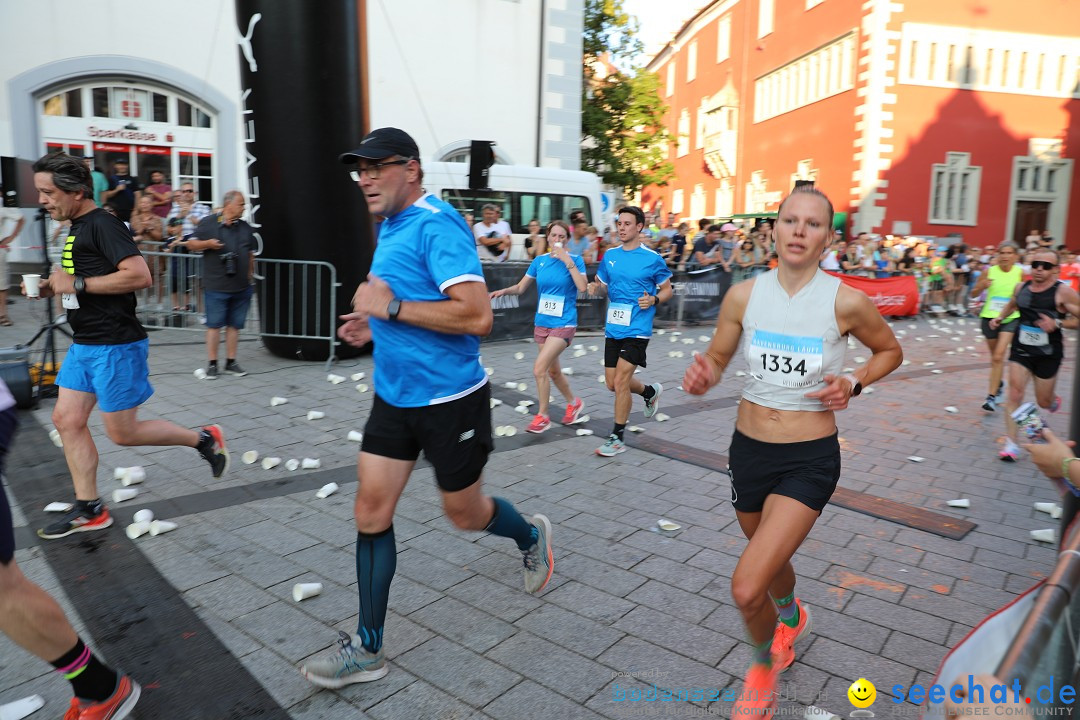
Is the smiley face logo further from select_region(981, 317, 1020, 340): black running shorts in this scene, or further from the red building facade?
the red building facade

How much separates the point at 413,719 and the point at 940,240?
2927cm

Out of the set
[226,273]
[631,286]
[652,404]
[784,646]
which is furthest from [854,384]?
[226,273]

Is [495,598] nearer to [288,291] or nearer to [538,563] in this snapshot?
[538,563]

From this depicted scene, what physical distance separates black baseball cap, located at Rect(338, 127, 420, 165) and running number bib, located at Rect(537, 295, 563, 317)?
3.98 meters

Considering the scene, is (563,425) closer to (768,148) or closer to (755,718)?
(755,718)

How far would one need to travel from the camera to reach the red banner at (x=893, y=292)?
17188 millimetres

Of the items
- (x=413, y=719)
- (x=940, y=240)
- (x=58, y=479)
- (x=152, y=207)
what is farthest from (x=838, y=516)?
(x=940, y=240)

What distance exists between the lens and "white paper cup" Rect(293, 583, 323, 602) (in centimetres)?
345

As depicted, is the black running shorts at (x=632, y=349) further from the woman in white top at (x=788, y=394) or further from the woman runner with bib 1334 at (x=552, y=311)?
the woman in white top at (x=788, y=394)

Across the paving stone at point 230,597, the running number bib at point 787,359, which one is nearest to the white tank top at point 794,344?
the running number bib at point 787,359

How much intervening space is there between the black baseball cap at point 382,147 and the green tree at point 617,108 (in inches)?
985

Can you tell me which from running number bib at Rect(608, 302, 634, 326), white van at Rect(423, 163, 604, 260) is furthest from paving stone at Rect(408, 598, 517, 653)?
white van at Rect(423, 163, 604, 260)

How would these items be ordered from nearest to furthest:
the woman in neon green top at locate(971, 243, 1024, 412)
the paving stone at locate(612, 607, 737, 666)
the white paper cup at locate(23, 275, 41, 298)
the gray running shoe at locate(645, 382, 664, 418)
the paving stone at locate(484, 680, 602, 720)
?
the paving stone at locate(484, 680, 602, 720) < the paving stone at locate(612, 607, 737, 666) < the white paper cup at locate(23, 275, 41, 298) < the gray running shoe at locate(645, 382, 664, 418) < the woman in neon green top at locate(971, 243, 1024, 412)

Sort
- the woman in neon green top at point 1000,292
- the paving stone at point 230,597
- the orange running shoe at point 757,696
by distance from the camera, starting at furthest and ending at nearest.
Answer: the woman in neon green top at point 1000,292 < the paving stone at point 230,597 < the orange running shoe at point 757,696
